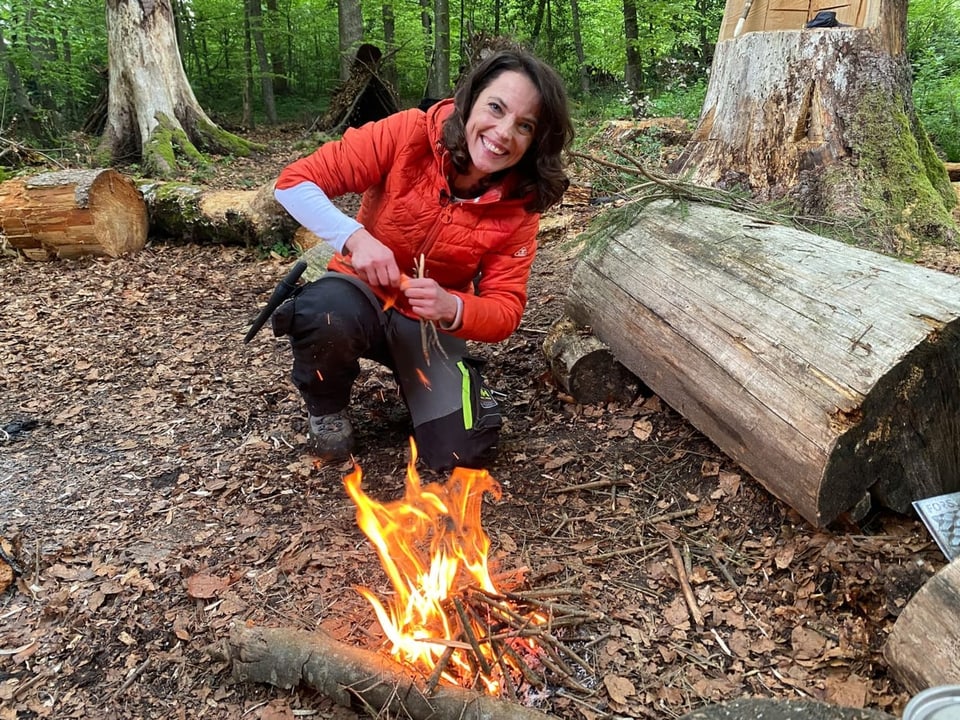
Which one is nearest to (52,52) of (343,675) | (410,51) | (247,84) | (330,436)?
(247,84)

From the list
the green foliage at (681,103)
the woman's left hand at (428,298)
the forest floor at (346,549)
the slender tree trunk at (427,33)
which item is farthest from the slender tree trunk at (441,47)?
the woman's left hand at (428,298)

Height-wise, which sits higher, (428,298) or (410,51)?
(410,51)

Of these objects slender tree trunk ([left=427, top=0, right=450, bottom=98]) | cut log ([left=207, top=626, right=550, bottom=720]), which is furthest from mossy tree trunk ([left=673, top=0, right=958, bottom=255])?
slender tree trunk ([left=427, top=0, right=450, bottom=98])

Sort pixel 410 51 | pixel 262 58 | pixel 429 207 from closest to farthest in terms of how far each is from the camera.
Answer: pixel 429 207, pixel 262 58, pixel 410 51

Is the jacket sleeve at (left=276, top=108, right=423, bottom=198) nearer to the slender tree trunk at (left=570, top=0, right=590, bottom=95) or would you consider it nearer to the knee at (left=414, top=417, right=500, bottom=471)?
the knee at (left=414, top=417, right=500, bottom=471)

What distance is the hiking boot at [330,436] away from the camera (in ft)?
9.60

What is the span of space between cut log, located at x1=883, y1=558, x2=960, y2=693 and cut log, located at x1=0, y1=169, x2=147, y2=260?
6162 mm

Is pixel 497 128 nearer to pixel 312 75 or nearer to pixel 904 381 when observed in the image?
pixel 904 381

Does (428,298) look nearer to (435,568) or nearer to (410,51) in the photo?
(435,568)

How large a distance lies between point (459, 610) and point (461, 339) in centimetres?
145

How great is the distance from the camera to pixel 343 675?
5.74 ft

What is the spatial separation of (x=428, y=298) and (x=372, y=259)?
0.26 m

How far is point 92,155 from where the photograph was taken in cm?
822

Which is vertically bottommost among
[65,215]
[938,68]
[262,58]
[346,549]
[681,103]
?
[346,549]
